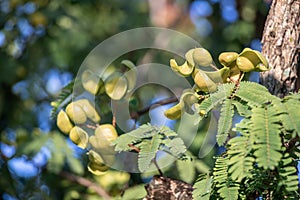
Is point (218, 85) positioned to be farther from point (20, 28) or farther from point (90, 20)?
point (90, 20)

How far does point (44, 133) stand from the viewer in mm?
2104

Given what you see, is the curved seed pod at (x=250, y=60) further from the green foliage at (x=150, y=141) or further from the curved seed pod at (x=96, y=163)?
the curved seed pod at (x=96, y=163)

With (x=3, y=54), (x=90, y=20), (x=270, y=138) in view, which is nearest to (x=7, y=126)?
(x=3, y=54)

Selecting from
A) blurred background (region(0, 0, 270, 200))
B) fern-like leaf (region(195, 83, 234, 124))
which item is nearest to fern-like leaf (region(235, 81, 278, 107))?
fern-like leaf (region(195, 83, 234, 124))

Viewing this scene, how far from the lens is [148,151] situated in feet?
3.30

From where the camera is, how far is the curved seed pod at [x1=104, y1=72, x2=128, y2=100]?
1.22 meters

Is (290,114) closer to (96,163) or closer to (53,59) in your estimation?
(96,163)

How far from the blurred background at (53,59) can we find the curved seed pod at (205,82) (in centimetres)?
87

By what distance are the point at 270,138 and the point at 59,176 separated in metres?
1.45


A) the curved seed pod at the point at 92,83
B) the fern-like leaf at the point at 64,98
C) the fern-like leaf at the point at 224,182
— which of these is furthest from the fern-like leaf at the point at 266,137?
the fern-like leaf at the point at 64,98

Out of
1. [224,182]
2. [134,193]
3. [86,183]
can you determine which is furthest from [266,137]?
[86,183]

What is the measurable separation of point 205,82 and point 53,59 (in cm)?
196

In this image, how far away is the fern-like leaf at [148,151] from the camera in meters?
0.98

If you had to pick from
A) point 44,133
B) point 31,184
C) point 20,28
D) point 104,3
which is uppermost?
point 104,3
